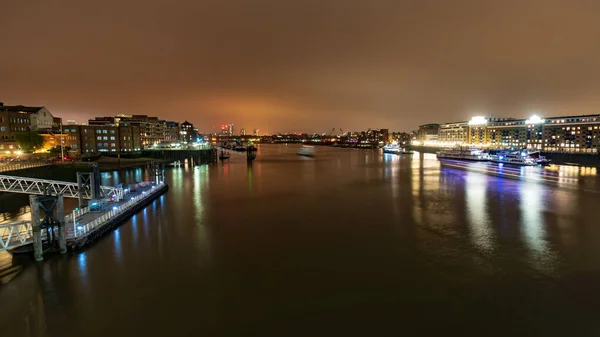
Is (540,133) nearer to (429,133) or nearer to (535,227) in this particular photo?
(429,133)

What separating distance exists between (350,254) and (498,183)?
27.8m

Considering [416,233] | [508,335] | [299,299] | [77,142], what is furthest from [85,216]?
[77,142]

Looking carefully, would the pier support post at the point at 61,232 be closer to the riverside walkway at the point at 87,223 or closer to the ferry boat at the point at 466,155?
the riverside walkway at the point at 87,223

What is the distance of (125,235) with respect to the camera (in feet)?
49.9

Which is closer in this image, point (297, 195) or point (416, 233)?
point (416, 233)

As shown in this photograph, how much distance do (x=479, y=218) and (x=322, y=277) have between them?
1243 cm

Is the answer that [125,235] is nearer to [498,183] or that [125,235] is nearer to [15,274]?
[15,274]

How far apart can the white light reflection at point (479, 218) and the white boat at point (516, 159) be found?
30693 millimetres

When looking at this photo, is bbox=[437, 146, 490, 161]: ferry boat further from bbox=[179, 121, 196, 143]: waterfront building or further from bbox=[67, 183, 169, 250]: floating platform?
bbox=[179, 121, 196, 143]: waterfront building

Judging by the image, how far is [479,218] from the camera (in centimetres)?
1864

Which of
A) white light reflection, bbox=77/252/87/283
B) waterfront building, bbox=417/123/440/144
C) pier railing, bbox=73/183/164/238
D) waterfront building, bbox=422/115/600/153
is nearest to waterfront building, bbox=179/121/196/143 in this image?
pier railing, bbox=73/183/164/238

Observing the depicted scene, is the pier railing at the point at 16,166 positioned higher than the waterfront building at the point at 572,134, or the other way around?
the waterfront building at the point at 572,134

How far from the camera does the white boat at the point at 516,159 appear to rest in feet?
178

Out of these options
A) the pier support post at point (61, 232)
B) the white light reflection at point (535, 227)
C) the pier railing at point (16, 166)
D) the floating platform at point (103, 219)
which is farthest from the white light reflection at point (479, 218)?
the pier railing at point (16, 166)
